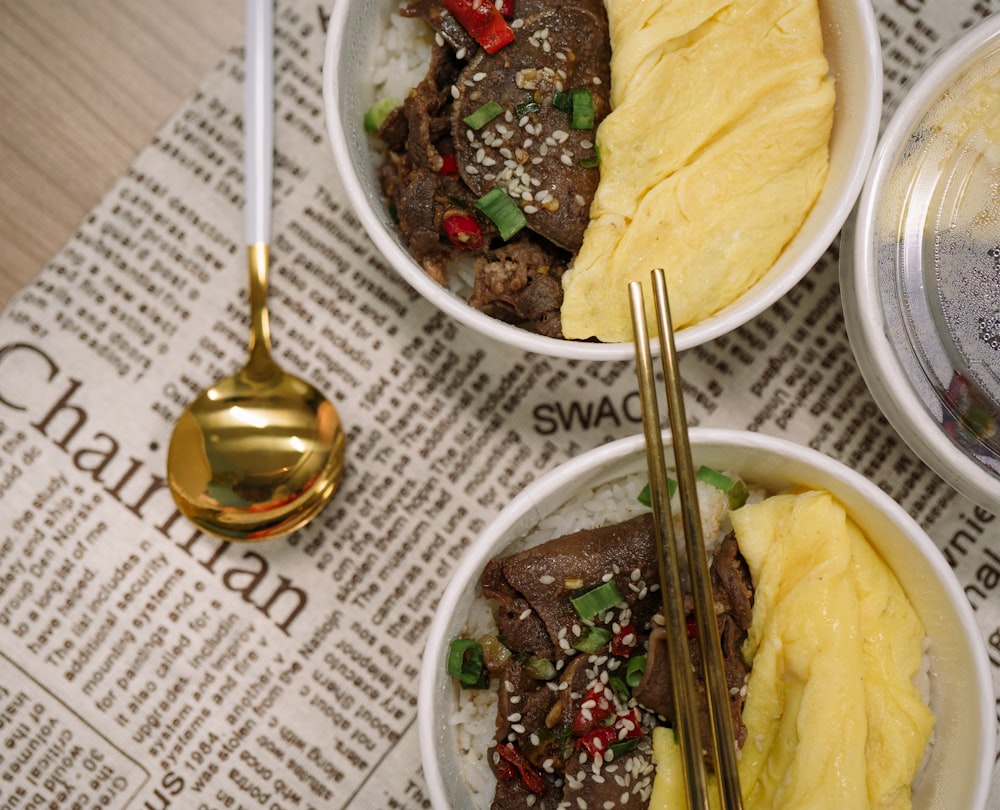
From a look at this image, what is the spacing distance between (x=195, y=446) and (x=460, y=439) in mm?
665

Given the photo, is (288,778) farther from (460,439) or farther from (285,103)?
(285,103)

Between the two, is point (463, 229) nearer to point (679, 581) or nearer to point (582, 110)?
point (582, 110)

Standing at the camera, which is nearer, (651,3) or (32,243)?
(651,3)

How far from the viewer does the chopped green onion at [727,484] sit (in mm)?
1879

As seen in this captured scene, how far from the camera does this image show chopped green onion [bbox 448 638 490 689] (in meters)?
1.81

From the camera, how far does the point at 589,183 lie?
186cm

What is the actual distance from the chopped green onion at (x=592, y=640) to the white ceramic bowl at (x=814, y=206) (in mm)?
595

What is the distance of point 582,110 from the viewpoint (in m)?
1.83

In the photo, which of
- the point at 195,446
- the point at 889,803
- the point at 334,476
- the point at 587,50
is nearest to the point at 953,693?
the point at 889,803

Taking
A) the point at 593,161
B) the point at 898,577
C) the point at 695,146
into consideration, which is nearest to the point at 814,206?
the point at 695,146

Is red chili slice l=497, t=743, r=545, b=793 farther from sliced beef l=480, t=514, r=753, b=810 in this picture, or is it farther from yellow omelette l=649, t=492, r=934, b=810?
yellow omelette l=649, t=492, r=934, b=810

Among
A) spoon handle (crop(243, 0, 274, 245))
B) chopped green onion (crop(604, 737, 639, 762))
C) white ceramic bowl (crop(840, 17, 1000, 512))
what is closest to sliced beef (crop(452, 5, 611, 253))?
spoon handle (crop(243, 0, 274, 245))

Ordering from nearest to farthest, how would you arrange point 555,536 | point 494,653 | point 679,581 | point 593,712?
point 679,581 < point 593,712 < point 494,653 < point 555,536

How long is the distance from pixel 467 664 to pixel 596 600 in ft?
1.09
